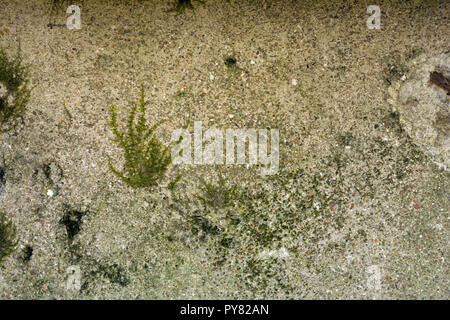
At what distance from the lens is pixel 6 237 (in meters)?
2.35

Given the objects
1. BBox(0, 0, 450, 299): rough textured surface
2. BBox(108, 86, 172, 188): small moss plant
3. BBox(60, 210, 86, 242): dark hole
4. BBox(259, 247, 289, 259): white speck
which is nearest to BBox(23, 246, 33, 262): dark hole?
BBox(0, 0, 450, 299): rough textured surface

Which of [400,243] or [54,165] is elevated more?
[54,165]

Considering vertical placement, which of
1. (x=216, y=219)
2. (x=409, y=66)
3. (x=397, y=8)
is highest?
(x=397, y=8)

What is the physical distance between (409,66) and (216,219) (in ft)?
5.57

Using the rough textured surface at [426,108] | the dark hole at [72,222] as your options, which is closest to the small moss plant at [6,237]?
the dark hole at [72,222]

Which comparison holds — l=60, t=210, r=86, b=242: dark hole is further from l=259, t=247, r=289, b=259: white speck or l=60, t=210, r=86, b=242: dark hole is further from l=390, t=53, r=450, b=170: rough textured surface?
l=390, t=53, r=450, b=170: rough textured surface

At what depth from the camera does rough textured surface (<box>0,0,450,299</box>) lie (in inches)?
93.0

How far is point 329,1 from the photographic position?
2.43 metres

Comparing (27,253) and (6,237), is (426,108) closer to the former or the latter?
(27,253)

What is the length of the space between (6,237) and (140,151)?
1.06 meters

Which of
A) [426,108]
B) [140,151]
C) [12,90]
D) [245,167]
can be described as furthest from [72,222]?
[426,108]

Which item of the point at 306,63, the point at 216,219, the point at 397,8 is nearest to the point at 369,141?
the point at 306,63

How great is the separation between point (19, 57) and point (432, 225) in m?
3.05
